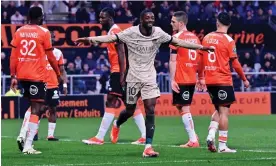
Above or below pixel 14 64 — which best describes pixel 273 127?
below

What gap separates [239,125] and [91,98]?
8.12 m

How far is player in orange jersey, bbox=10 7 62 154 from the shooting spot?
14203 millimetres

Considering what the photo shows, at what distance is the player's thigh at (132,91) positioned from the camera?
13.8 meters

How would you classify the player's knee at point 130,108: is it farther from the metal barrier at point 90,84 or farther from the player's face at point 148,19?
the metal barrier at point 90,84

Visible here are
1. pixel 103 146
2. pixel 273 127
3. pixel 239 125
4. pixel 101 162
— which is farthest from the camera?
pixel 239 125

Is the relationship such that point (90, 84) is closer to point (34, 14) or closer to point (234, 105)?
point (234, 105)

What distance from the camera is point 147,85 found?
13.7 m

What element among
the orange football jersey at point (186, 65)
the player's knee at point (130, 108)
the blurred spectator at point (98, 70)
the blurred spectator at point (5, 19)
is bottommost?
the blurred spectator at point (98, 70)

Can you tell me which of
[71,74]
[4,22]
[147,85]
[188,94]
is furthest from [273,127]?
[4,22]

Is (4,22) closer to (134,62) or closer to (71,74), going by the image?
(71,74)

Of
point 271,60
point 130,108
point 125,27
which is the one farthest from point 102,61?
point 130,108

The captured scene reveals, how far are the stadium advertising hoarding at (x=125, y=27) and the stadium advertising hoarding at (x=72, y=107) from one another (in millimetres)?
5054

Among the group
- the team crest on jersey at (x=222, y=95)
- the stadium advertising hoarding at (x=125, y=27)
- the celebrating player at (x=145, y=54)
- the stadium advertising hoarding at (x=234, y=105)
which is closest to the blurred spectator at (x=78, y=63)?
the stadium advertising hoarding at (x=125, y=27)

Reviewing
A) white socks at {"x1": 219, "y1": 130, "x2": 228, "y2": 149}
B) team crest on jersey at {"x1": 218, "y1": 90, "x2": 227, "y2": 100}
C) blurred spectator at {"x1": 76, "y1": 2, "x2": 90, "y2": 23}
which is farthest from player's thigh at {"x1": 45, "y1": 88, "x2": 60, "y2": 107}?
blurred spectator at {"x1": 76, "y1": 2, "x2": 90, "y2": 23}
